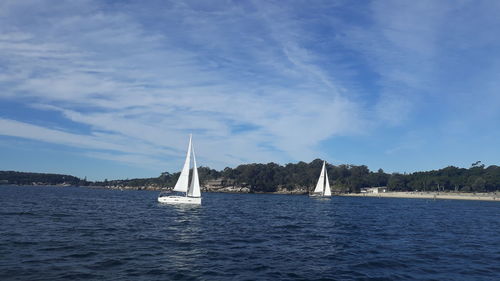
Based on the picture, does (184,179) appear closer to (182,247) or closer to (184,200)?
(184,200)

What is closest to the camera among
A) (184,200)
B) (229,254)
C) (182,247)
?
(229,254)

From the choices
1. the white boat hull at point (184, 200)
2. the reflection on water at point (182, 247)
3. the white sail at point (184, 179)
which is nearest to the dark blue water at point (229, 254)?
the reflection on water at point (182, 247)

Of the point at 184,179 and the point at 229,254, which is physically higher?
the point at 184,179

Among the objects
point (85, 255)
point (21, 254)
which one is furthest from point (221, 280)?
point (21, 254)

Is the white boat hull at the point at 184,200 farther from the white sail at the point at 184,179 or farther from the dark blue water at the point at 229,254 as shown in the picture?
the dark blue water at the point at 229,254

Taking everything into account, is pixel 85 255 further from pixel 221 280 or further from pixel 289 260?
pixel 289 260

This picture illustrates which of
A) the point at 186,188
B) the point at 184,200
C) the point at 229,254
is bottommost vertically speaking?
the point at 229,254

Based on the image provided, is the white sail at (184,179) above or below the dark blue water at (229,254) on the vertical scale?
above

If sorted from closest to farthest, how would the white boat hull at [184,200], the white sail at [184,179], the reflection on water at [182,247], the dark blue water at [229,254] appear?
the dark blue water at [229,254], the reflection on water at [182,247], the white boat hull at [184,200], the white sail at [184,179]

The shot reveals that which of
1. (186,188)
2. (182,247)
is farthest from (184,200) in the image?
(182,247)

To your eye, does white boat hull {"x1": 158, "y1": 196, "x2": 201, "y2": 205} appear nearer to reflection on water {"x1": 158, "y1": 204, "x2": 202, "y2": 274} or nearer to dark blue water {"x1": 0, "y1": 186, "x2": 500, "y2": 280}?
reflection on water {"x1": 158, "y1": 204, "x2": 202, "y2": 274}

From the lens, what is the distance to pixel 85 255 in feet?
76.0

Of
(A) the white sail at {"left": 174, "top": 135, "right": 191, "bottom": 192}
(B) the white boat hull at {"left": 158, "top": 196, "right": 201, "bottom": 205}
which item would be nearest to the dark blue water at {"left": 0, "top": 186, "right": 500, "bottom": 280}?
(B) the white boat hull at {"left": 158, "top": 196, "right": 201, "bottom": 205}

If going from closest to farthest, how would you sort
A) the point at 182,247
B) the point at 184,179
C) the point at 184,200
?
the point at 182,247 < the point at 184,200 < the point at 184,179
